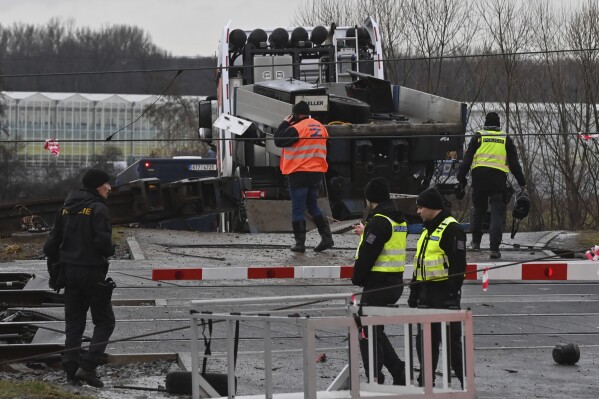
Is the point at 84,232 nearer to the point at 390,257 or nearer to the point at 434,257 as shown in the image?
the point at 390,257

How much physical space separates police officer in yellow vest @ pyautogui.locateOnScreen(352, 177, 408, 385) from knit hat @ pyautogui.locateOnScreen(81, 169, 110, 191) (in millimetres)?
2012

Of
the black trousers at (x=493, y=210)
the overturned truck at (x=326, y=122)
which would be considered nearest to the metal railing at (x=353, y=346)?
the black trousers at (x=493, y=210)

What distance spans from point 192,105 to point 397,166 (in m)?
68.2

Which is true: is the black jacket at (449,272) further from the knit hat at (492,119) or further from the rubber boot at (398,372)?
the knit hat at (492,119)

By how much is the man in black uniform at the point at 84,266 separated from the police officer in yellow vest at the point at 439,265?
7.50ft

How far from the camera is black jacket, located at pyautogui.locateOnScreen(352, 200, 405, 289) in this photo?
351 inches

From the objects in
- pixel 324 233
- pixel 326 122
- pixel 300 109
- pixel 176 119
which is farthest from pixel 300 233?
pixel 176 119

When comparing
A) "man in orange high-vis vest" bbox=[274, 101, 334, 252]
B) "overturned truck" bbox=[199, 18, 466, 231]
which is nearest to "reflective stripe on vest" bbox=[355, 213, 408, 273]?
"man in orange high-vis vest" bbox=[274, 101, 334, 252]

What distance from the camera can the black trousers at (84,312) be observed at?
9172 mm

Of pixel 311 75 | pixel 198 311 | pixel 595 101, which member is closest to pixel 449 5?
pixel 595 101

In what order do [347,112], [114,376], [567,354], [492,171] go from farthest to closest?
[347,112] < [492,171] < [567,354] < [114,376]

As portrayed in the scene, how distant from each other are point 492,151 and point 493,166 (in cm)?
20

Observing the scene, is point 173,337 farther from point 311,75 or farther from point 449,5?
point 449,5

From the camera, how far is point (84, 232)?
9.22 meters
